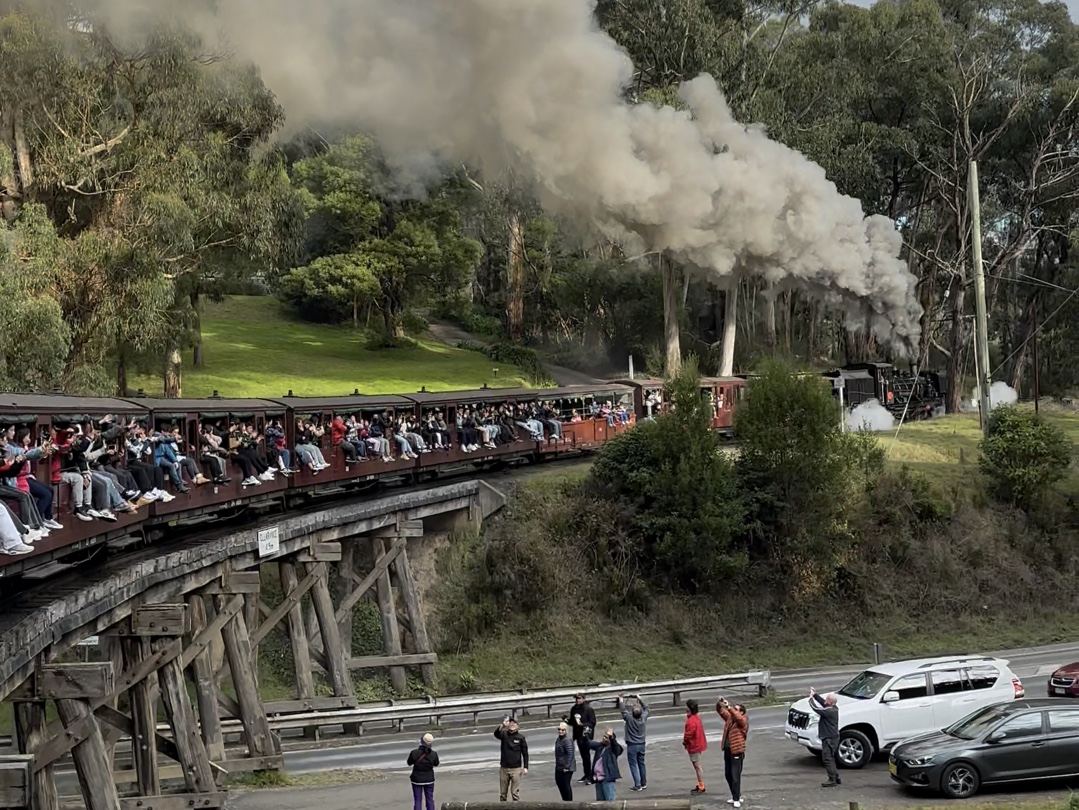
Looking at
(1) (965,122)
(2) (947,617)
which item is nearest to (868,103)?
(1) (965,122)

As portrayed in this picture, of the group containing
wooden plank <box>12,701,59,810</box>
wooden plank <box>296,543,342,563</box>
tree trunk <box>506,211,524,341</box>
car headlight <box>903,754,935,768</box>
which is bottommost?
car headlight <box>903,754,935,768</box>

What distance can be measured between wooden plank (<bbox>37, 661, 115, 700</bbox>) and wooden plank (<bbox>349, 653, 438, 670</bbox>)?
499 inches

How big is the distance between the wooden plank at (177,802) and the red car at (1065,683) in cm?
1583

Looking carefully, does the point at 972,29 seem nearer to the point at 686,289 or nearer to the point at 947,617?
the point at 686,289

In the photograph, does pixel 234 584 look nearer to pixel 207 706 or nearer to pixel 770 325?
pixel 207 706

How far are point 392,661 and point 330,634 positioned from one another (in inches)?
109

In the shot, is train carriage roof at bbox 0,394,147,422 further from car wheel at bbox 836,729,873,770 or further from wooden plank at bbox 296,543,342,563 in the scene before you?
car wheel at bbox 836,729,873,770

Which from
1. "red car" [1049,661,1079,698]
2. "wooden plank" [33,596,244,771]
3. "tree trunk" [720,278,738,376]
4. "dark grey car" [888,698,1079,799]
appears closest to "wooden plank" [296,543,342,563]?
"wooden plank" [33,596,244,771]

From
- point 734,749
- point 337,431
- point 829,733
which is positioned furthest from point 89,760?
point 337,431

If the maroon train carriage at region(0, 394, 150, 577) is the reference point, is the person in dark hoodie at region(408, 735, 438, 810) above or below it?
below

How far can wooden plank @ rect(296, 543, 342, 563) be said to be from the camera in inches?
1036

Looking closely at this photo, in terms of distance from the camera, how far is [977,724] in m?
17.4

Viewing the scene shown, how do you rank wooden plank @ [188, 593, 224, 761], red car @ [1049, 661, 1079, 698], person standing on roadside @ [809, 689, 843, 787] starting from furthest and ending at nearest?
red car @ [1049, 661, 1079, 698], wooden plank @ [188, 593, 224, 761], person standing on roadside @ [809, 689, 843, 787]

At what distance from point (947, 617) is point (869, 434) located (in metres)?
6.31
